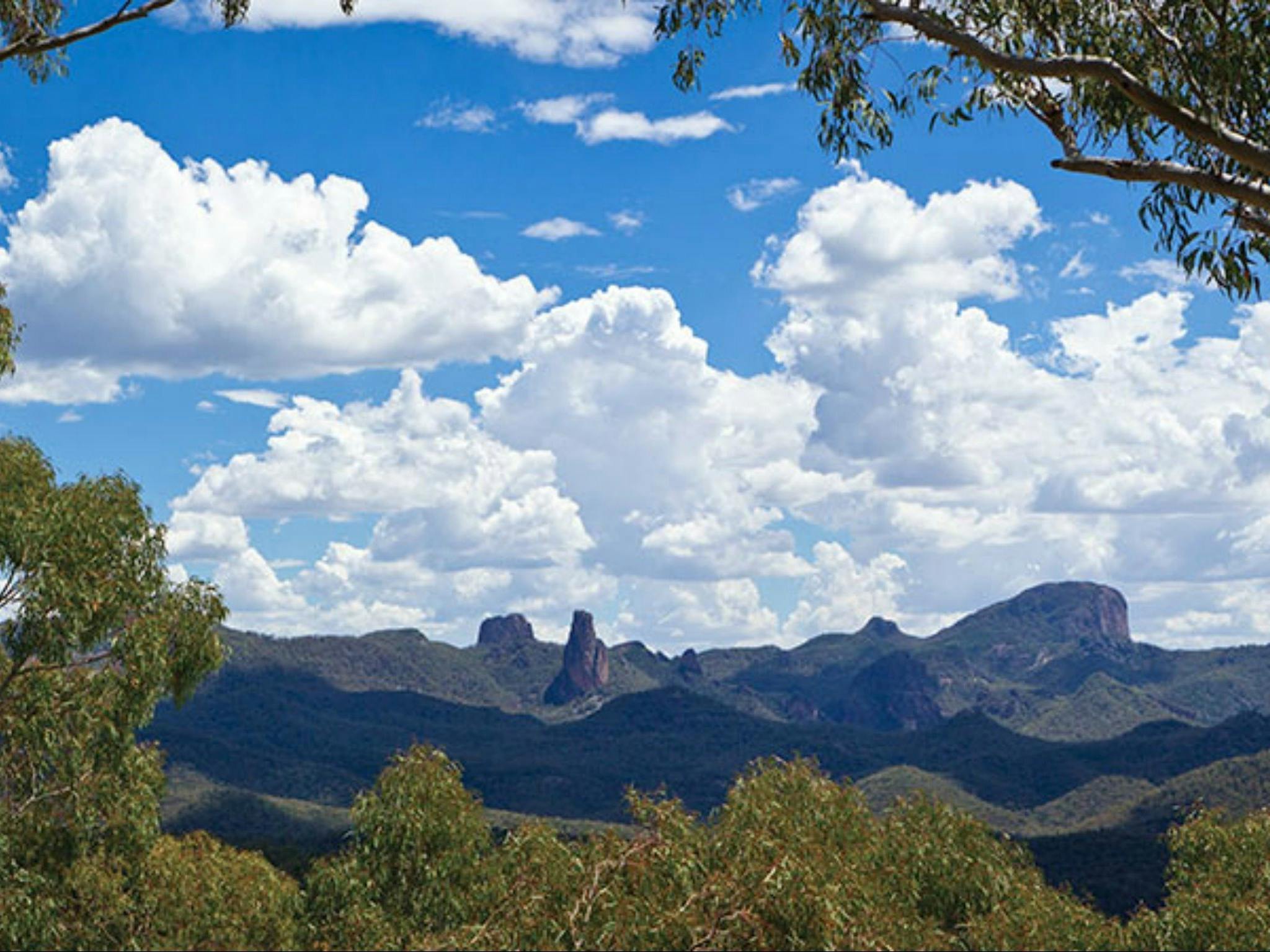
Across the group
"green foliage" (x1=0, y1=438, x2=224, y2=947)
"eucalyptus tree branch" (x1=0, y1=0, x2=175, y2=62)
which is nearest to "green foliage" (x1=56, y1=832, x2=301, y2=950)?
"green foliage" (x1=0, y1=438, x2=224, y2=947)

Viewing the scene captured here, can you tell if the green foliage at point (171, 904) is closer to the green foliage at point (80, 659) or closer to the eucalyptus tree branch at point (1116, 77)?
the green foliage at point (80, 659)

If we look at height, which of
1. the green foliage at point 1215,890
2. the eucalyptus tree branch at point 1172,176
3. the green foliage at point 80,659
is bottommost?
the green foliage at point 1215,890

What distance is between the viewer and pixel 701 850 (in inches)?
658

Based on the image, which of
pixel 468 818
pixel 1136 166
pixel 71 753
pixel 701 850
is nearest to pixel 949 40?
pixel 1136 166

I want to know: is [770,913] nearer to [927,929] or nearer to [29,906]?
[927,929]

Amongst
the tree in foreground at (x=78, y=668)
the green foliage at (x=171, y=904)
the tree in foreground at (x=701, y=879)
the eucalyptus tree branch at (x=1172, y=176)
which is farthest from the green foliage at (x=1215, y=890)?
the tree in foreground at (x=78, y=668)

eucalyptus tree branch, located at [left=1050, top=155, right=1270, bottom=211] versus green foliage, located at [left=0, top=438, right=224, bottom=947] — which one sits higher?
eucalyptus tree branch, located at [left=1050, top=155, right=1270, bottom=211]

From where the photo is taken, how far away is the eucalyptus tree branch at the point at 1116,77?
14758 millimetres

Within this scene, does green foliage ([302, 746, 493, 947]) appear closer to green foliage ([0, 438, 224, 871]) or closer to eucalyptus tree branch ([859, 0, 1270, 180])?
green foliage ([0, 438, 224, 871])

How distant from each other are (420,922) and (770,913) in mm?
11265

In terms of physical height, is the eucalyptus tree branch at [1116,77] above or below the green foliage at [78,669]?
above

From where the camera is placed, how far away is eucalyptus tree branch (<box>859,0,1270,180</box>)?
1476cm

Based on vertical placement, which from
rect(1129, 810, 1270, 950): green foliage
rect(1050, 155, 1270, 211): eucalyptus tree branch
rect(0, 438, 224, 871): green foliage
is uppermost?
rect(1050, 155, 1270, 211): eucalyptus tree branch

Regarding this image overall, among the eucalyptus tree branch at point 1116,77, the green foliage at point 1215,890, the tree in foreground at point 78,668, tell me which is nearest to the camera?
the eucalyptus tree branch at point 1116,77
